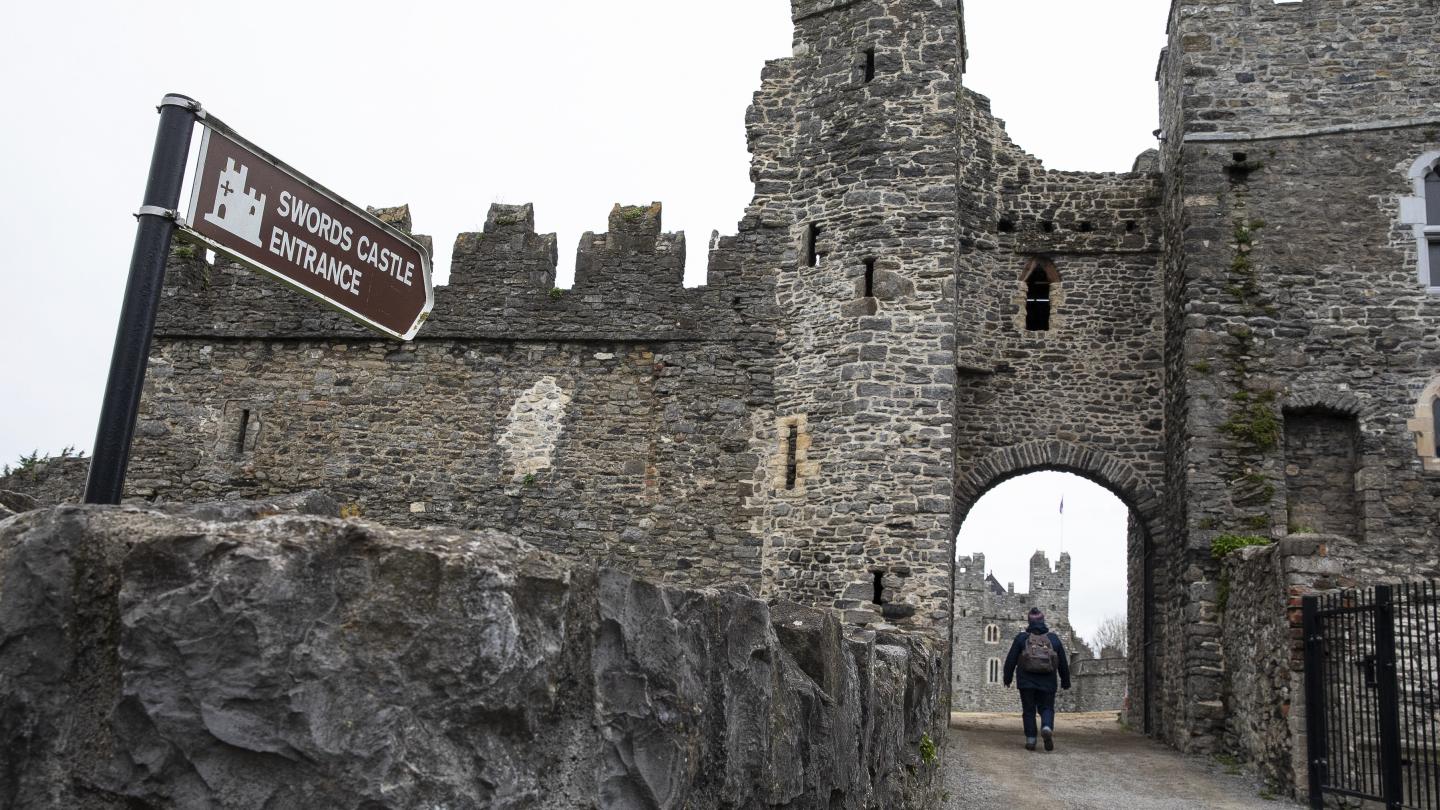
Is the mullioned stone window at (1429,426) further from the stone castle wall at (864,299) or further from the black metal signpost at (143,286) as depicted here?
the black metal signpost at (143,286)

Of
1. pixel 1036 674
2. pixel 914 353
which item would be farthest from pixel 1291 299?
pixel 1036 674

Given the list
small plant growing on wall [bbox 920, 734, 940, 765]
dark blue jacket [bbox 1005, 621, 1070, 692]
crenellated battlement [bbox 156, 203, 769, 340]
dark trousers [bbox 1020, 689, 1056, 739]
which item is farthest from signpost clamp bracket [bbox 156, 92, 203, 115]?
crenellated battlement [bbox 156, 203, 769, 340]

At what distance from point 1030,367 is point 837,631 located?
1211 cm

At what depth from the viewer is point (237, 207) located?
9.84ft

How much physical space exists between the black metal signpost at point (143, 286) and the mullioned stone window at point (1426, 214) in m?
14.4

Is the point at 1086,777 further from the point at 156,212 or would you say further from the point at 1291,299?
the point at 156,212

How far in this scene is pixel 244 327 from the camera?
52.2 feet

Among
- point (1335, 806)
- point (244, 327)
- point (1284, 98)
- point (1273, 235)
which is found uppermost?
point (1284, 98)

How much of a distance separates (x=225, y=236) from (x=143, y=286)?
219 millimetres

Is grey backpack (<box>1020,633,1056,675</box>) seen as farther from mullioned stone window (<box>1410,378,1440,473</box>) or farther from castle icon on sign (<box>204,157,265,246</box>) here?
castle icon on sign (<box>204,157,265,246</box>)

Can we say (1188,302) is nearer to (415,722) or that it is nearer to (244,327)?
(244,327)

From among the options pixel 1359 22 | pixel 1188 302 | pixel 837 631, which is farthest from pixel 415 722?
pixel 1359 22

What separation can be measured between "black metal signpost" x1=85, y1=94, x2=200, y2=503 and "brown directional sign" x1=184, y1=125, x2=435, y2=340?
54 millimetres

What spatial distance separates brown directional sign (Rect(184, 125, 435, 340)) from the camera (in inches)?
116
